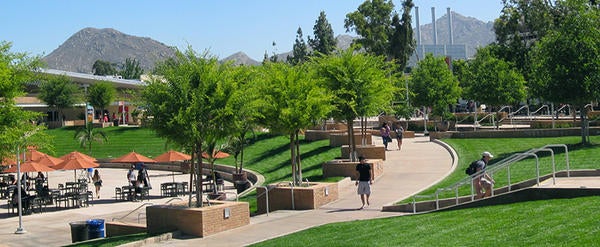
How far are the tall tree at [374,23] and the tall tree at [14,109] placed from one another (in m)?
58.2

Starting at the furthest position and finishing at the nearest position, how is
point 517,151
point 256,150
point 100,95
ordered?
1. point 100,95
2. point 256,150
3. point 517,151

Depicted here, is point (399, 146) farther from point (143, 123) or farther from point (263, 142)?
point (143, 123)

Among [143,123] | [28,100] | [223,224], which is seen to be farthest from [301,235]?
[28,100]

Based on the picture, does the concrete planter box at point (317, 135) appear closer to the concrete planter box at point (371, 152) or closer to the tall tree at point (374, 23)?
the concrete planter box at point (371, 152)

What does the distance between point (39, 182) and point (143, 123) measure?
16017 mm

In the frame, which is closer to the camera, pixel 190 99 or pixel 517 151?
pixel 190 99

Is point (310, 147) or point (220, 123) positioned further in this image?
point (310, 147)

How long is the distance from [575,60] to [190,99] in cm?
1698

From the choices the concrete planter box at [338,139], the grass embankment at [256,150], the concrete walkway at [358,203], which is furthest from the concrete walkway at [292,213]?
the concrete planter box at [338,139]

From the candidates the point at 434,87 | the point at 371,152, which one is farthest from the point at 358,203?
the point at 434,87

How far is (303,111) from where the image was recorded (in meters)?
23.3

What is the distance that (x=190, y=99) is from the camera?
18375 millimetres

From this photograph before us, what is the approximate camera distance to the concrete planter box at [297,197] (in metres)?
21.6

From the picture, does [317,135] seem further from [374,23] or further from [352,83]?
[374,23]
